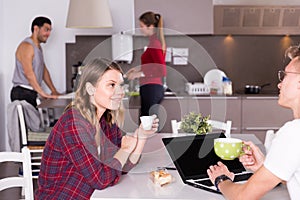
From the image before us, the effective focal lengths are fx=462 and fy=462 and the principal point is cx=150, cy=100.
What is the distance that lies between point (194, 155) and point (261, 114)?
2.61m

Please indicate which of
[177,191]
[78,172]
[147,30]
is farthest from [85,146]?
[147,30]

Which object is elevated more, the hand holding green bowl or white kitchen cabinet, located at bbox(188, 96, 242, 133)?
the hand holding green bowl

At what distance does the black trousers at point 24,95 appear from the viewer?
14.3 ft

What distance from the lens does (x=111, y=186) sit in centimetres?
182

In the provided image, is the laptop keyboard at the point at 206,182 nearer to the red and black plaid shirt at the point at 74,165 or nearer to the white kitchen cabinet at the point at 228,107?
the red and black plaid shirt at the point at 74,165

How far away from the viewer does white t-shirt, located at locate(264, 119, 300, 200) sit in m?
1.35

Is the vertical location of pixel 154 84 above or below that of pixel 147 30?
below

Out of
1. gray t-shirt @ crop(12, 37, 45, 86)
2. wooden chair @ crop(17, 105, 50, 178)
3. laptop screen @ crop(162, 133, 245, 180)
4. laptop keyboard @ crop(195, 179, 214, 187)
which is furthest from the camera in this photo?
gray t-shirt @ crop(12, 37, 45, 86)

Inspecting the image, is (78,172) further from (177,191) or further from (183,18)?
(183,18)

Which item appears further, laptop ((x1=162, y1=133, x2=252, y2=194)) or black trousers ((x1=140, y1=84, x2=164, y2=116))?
black trousers ((x1=140, y1=84, x2=164, y2=116))

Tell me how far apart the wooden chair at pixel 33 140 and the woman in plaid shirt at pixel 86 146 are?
→ 1.86 m

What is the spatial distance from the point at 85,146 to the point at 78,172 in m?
0.12

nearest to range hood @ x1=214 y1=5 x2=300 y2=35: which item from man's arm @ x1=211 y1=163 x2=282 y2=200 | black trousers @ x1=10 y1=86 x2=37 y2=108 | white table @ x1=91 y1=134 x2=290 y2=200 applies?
black trousers @ x1=10 y1=86 x2=37 y2=108

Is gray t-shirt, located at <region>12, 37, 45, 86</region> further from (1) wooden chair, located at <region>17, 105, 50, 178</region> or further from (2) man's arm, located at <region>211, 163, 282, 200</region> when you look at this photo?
(2) man's arm, located at <region>211, 163, 282, 200</region>
